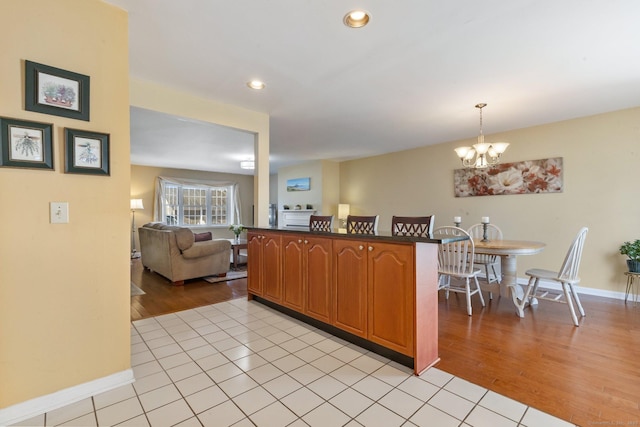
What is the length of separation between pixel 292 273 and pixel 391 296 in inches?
44.8

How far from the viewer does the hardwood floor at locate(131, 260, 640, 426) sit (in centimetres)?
162

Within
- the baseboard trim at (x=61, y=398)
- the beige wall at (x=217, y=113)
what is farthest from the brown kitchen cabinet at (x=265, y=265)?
the baseboard trim at (x=61, y=398)

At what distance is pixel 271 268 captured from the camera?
10.2 ft

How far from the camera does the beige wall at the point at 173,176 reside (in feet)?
24.0

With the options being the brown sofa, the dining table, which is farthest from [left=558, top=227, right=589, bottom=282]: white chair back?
the brown sofa

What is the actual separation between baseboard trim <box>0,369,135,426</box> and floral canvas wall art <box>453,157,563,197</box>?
5093 mm

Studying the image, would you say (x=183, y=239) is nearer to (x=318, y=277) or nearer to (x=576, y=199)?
(x=318, y=277)

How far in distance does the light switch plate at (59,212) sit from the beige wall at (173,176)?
6493mm

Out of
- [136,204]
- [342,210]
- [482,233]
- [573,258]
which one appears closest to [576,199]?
[482,233]

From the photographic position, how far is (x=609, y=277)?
3.66m

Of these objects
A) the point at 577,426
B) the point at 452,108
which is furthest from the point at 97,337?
the point at 452,108

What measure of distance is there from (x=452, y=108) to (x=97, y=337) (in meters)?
3.99

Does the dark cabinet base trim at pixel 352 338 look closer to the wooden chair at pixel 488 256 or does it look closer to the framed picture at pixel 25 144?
the wooden chair at pixel 488 256

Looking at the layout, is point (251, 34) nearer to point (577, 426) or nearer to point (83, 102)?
point (83, 102)
